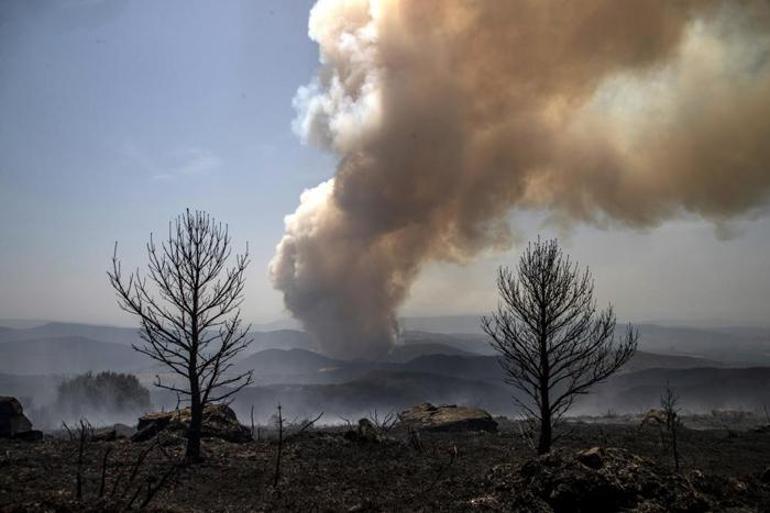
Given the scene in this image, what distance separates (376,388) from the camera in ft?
329

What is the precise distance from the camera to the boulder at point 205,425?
19234 mm

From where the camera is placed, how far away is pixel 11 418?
72.7ft

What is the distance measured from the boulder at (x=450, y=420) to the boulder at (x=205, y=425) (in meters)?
12.7

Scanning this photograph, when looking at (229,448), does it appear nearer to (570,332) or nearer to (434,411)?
(570,332)

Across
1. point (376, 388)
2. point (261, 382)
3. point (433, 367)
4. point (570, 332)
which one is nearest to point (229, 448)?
point (570, 332)

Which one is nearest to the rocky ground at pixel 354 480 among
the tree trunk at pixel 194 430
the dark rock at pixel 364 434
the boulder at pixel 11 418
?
the dark rock at pixel 364 434

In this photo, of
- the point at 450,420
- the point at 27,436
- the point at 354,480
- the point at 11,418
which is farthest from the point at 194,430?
the point at 450,420

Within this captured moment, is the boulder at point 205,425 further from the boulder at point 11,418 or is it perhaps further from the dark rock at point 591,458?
the dark rock at point 591,458

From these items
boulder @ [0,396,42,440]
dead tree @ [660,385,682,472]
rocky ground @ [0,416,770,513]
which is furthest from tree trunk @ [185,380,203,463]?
dead tree @ [660,385,682,472]

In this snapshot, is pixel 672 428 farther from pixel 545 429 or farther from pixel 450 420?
pixel 450 420

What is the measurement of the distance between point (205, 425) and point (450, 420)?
1730 cm

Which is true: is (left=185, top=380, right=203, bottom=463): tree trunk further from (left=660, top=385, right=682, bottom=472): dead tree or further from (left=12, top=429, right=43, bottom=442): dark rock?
(left=660, top=385, right=682, bottom=472): dead tree

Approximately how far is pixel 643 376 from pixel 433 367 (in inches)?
2316

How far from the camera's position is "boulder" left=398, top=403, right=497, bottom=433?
30.7 m
